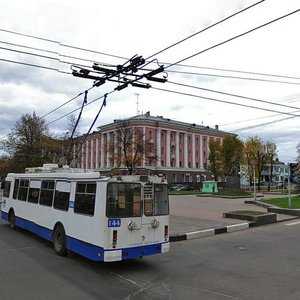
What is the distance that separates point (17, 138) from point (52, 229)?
166ft

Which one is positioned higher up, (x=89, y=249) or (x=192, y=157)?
(x=192, y=157)

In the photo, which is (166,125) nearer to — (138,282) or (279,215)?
(279,215)

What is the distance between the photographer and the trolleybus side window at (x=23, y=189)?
1481 cm

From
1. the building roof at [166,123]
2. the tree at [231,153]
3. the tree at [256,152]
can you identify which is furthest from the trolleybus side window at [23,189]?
the building roof at [166,123]

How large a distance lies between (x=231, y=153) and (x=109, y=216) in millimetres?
64258

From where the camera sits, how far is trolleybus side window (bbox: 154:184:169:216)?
991cm

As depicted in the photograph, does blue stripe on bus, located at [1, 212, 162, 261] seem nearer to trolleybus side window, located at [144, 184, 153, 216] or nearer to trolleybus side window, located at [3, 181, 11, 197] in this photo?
trolleybus side window, located at [144, 184, 153, 216]

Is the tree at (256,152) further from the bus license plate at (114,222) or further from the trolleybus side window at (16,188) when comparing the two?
the bus license plate at (114,222)

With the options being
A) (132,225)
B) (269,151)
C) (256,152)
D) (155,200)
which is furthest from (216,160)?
(132,225)

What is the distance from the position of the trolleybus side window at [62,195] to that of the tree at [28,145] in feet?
154

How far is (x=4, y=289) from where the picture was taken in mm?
7223

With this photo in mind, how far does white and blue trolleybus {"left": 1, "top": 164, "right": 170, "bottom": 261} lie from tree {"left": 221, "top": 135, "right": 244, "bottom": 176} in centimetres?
6178

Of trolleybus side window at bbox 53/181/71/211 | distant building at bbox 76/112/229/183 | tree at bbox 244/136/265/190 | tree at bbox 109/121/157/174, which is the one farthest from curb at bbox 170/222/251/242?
distant building at bbox 76/112/229/183

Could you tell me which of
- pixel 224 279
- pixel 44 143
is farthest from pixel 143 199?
pixel 44 143
